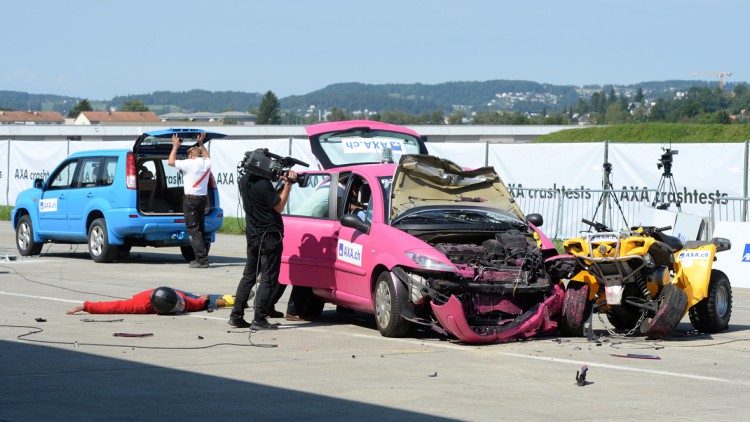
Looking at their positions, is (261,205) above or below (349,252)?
above

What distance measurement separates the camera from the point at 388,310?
11.1 metres

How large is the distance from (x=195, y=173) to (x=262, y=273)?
668 cm

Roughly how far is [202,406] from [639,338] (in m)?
5.28

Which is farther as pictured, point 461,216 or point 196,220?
point 196,220

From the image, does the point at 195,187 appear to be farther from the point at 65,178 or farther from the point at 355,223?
the point at 355,223

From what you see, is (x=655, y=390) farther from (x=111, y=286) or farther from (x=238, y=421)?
(x=111, y=286)

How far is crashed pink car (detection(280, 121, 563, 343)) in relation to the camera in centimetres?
1075

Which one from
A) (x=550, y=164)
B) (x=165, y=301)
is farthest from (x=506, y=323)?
(x=550, y=164)

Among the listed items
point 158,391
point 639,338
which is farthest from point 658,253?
point 158,391

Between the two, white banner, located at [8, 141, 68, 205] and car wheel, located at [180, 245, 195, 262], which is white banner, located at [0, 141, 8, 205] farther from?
car wheel, located at [180, 245, 195, 262]

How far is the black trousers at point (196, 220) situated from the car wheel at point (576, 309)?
8469mm

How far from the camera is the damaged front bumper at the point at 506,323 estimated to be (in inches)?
413

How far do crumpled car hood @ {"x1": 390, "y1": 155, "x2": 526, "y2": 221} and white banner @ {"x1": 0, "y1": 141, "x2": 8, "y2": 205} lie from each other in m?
27.7

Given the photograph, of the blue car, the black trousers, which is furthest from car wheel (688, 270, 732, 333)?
the blue car
